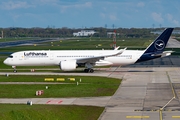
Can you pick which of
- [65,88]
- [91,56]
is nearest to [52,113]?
[65,88]

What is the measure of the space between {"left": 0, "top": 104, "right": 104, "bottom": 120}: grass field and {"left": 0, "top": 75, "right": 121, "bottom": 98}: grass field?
8.97 meters

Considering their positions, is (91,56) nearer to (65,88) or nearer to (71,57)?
(71,57)

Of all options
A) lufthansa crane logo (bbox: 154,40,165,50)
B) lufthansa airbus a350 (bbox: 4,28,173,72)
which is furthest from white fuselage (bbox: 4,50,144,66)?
lufthansa crane logo (bbox: 154,40,165,50)

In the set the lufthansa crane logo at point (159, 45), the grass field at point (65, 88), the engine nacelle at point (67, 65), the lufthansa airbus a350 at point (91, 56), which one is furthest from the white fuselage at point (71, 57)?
the grass field at point (65, 88)

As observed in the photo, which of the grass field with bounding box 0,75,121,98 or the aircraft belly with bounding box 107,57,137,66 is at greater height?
the aircraft belly with bounding box 107,57,137,66

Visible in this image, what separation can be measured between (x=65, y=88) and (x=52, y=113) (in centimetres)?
1699

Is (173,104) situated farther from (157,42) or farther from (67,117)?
(157,42)

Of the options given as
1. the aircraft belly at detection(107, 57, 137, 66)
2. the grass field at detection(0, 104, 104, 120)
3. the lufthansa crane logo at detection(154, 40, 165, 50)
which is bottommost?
the grass field at detection(0, 104, 104, 120)

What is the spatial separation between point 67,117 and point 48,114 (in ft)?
5.37

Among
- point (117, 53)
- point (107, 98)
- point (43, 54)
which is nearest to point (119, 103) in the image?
point (107, 98)

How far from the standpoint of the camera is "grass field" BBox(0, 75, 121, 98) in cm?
4506

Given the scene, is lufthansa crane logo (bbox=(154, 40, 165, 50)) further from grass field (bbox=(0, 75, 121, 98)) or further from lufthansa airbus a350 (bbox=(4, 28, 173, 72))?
grass field (bbox=(0, 75, 121, 98))

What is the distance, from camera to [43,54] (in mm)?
68750

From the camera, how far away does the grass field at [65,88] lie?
45.1 metres
